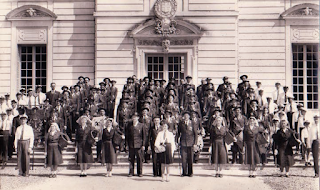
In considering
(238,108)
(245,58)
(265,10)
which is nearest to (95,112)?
(238,108)

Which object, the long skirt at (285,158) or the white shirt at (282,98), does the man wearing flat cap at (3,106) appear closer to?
the long skirt at (285,158)

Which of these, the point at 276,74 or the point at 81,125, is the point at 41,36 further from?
the point at 276,74

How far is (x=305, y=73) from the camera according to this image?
63.1ft

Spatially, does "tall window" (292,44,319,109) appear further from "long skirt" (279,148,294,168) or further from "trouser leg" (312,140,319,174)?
"long skirt" (279,148,294,168)

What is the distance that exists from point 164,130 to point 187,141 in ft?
2.64

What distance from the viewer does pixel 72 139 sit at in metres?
15.2

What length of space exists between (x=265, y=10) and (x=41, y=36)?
10.6 m

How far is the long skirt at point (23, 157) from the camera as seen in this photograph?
1249 centimetres

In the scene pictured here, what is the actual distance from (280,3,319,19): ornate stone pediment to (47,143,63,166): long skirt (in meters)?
12.1

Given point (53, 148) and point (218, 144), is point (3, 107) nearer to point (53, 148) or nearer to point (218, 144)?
point (53, 148)

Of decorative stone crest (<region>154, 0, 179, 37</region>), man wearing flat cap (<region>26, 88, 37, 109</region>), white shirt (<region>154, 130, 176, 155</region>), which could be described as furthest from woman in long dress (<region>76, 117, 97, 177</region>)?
decorative stone crest (<region>154, 0, 179, 37</region>)

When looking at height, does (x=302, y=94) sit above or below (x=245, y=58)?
below

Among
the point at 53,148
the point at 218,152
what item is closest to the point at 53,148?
the point at 53,148

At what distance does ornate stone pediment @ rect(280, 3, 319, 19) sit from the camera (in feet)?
61.4
